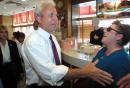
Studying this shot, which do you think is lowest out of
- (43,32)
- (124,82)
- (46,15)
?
(124,82)

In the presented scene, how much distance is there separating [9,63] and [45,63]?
260 cm

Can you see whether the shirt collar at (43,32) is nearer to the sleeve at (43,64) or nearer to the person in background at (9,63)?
the sleeve at (43,64)

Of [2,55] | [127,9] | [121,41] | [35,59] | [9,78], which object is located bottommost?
[9,78]

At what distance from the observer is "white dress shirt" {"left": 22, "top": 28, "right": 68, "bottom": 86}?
1.95 meters

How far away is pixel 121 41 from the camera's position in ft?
6.70

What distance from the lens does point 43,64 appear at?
6.42ft

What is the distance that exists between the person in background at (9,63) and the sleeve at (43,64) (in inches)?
94.2

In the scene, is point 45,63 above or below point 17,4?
below

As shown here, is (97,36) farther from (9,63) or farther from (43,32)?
(9,63)

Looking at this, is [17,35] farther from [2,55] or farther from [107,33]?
[107,33]

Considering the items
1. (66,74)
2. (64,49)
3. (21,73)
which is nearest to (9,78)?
(21,73)

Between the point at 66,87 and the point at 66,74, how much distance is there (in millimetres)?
1622

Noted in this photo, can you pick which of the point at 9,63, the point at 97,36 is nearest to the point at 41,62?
the point at 97,36

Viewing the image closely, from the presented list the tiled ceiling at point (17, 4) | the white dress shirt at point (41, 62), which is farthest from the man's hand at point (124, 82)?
the tiled ceiling at point (17, 4)
